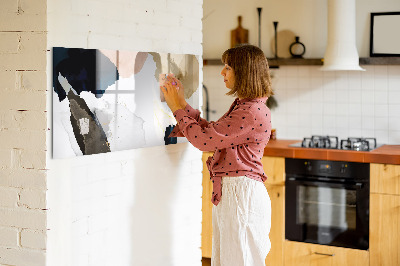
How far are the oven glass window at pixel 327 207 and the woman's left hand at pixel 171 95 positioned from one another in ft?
5.84

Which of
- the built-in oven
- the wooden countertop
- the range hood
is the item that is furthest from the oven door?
the range hood

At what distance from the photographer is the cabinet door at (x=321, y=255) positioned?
4.23 metres

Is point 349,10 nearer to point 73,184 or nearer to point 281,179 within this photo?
point 281,179

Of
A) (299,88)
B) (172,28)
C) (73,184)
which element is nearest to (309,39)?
(299,88)

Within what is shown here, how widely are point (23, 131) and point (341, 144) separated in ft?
8.90

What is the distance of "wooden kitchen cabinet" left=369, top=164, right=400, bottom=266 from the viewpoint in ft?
13.3

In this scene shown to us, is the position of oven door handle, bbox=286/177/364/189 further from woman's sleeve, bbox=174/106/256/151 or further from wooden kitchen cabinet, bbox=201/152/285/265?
woman's sleeve, bbox=174/106/256/151

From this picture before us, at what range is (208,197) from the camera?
480 cm

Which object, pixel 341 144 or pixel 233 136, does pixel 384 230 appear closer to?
pixel 341 144

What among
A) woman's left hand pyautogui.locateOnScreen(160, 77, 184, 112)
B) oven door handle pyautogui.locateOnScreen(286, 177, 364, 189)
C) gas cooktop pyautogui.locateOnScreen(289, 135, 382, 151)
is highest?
woman's left hand pyautogui.locateOnScreen(160, 77, 184, 112)

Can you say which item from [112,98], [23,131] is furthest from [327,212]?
[23,131]

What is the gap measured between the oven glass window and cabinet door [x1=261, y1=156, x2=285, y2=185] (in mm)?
151

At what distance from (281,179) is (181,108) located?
1.73m

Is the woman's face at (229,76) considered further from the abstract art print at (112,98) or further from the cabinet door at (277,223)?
the cabinet door at (277,223)
